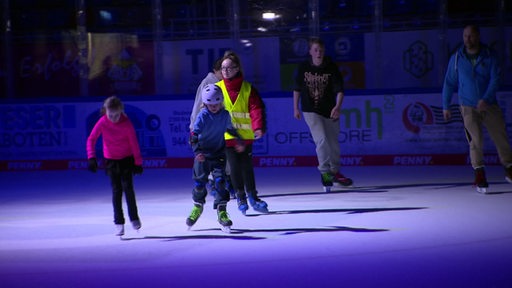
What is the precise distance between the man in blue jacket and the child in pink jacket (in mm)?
3792

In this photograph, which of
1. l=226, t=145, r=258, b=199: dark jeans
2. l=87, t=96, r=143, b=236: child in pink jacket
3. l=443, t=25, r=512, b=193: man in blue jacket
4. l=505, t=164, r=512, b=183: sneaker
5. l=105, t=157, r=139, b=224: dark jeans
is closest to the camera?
A: l=87, t=96, r=143, b=236: child in pink jacket

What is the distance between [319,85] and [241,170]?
7.00ft

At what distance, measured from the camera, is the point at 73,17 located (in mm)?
16750

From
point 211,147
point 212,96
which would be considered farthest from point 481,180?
point 212,96

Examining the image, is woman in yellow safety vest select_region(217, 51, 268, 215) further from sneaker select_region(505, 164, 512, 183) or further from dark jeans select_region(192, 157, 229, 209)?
sneaker select_region(505, 164, 512, 183)

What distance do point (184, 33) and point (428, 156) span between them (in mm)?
5962

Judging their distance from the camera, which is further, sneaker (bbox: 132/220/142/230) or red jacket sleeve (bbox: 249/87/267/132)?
red jacket sleeve (bbox: 249/87/267/132)

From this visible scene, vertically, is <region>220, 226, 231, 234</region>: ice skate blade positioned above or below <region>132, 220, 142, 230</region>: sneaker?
below

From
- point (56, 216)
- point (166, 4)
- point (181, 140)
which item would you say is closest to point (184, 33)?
point (166, 4)

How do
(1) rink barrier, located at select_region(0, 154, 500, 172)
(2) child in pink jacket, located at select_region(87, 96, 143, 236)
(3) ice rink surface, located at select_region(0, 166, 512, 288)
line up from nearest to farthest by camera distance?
(3) ice rink surface, located at select_region(0, 166, 512, 288) → (2) child in pink jacket, located at select_region(87, 96, 143, 236) → (1) rink barrier, located at select_region(0, 154, 500, 172)

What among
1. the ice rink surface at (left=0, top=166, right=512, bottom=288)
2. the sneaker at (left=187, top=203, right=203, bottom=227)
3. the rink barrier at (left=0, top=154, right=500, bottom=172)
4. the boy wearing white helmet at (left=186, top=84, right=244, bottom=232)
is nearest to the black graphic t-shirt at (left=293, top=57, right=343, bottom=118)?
the ice rink surface at (left=0, top=166, right=512, bottom=288)

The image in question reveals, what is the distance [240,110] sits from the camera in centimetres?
809

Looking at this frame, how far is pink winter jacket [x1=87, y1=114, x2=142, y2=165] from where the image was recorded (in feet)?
22.6

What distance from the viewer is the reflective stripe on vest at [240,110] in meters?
8.07
